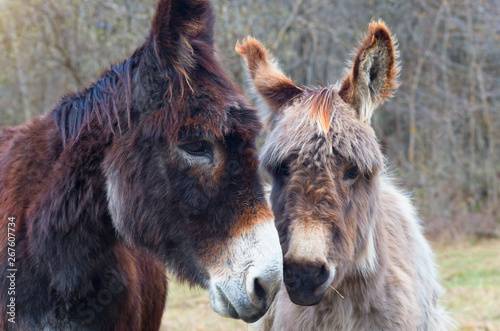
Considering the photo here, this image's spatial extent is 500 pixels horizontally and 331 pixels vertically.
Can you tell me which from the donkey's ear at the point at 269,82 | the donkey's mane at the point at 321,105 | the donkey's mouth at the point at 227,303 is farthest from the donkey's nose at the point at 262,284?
the donkey's ear at the point at 269,82

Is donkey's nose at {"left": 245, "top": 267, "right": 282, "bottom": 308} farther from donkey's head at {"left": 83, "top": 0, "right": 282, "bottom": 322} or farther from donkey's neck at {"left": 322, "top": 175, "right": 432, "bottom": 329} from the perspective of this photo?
donkey's neck at {"left": 322, "top": 175, "right": 432, "bottom": 329}

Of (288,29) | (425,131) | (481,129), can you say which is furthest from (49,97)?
(481,129)

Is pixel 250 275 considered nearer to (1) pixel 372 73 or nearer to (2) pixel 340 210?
(2) pixel 340 210

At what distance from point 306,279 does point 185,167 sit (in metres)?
0.91

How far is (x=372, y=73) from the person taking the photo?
3.31 m

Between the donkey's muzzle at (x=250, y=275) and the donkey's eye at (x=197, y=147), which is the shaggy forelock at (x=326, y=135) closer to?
the donkey's eye at (x=197, y=147)

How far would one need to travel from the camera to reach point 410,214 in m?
4.09

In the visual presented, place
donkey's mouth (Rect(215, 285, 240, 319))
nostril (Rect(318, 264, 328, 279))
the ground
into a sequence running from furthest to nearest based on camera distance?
the ground
nostril (Rect(318, 264, 328, 279))
donkey's mouth (Rect(215, 285, 240, 319))

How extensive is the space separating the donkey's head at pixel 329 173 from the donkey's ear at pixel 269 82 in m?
0.07

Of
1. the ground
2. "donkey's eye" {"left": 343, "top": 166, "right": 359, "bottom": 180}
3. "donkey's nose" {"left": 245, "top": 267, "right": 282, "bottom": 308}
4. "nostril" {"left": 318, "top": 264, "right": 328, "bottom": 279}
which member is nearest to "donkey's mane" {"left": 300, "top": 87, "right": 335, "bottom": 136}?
"donkey's eye" {"left": 343, "top": 166, "right": 359, "bottom": 180}

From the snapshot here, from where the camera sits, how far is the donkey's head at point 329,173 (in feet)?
8.95

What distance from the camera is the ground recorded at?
6.39 m

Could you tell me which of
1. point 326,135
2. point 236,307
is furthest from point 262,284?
point 326,135

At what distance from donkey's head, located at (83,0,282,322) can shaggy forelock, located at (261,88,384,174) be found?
2.01ft
